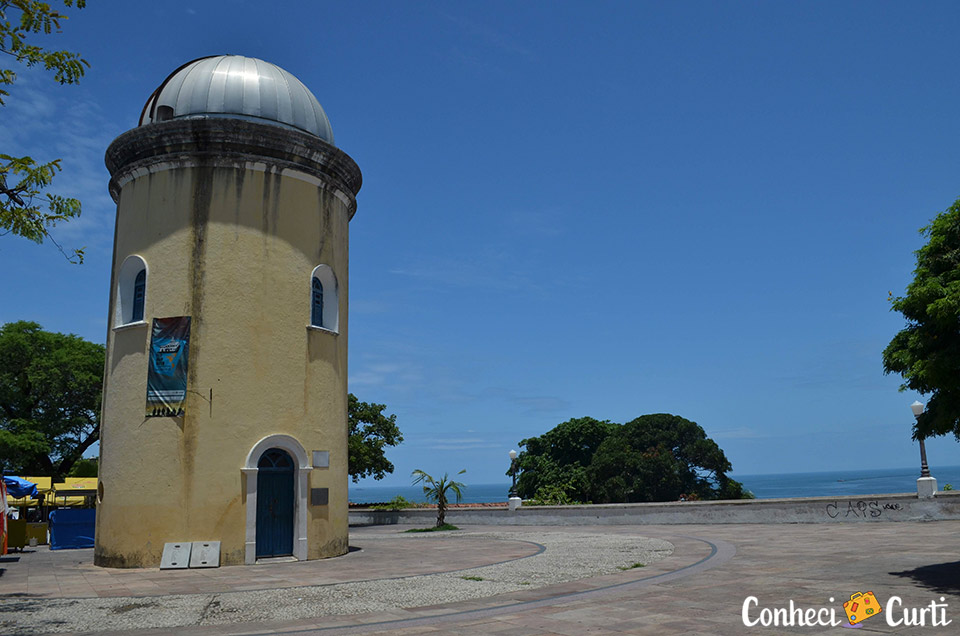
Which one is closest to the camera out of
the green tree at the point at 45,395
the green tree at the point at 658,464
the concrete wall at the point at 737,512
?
the concrete wall at the point at 737,512

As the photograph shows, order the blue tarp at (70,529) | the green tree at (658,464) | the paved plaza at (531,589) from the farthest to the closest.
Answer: the green tree at (658,464) → the blue tarp at (70,529) → the paved plaza at (531,589)

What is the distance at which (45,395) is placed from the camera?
37625 millimetres

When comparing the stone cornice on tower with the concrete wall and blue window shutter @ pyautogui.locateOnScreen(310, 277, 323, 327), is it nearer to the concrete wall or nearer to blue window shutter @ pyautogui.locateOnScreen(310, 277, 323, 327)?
blue window shutter @ pyautogui.locateOnScreen(310, 277, 323, 327)

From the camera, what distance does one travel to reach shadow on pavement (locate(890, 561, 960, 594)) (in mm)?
10023

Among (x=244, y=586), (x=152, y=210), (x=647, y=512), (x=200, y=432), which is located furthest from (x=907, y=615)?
(x=647, y=512)

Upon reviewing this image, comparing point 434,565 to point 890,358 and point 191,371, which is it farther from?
point 890,358

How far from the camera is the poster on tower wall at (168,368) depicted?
643 inches

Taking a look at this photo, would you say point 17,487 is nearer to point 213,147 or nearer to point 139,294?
point 139,294

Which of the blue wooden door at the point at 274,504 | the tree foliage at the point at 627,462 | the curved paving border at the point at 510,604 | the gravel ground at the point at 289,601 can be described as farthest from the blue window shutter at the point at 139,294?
the tree foliage at the point at 627,462

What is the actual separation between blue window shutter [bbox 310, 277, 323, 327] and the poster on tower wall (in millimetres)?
3250

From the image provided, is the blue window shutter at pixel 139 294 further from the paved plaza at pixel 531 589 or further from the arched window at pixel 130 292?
the paved plaza at pixel 531 589

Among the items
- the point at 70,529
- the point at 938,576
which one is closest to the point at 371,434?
the point at 70,529

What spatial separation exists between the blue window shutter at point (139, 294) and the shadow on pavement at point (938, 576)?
56.5ft

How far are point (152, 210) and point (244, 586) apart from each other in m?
9.85
